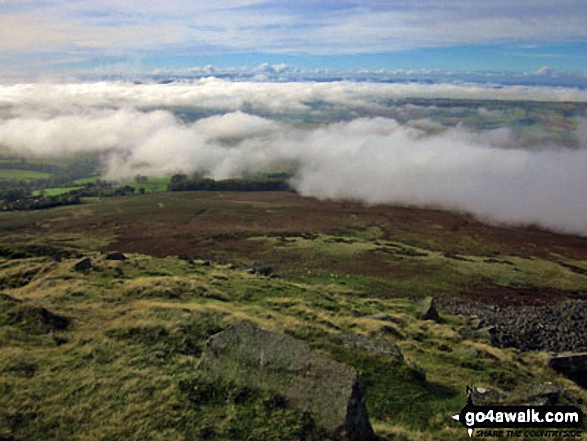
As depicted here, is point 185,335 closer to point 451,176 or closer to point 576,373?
point 576,373

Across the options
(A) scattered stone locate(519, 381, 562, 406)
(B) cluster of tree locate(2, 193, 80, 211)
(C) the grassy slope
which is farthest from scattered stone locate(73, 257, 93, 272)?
(B) cluster of tree locate(2, 193, 80, 211)

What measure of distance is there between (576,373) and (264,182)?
15775 centimetres

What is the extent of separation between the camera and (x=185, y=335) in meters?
15.9

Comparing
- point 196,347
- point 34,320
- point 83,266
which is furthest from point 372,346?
point 83,266

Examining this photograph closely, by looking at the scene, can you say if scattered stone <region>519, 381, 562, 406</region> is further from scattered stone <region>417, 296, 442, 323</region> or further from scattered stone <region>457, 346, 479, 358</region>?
scattered stone <region>417, 296, 442, 323</region>

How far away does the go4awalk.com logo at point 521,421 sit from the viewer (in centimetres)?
1256

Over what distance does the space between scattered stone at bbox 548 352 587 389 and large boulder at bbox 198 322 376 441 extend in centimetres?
1691

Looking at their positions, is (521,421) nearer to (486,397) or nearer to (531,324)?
(486,397)

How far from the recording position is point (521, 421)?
43.3ft

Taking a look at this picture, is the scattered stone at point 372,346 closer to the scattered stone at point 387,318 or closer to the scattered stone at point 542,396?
the scattered stone at point 542,396

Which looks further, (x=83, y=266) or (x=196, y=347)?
(x=83, y=266)

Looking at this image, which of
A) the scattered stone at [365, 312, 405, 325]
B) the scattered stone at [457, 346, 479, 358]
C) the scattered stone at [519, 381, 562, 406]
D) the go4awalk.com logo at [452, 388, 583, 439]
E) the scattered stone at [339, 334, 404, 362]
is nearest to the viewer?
the go4awalk.com logo at [452, 388, 583, 439]

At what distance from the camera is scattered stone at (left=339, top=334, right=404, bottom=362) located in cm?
1659

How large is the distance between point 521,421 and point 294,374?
784 cm
